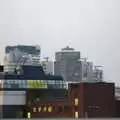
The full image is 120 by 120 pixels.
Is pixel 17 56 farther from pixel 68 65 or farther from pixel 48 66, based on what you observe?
pixel 68 65

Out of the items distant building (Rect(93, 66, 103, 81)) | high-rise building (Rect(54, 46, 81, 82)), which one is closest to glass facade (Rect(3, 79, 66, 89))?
high-rise building (Rect(54, 46, 81, 82))

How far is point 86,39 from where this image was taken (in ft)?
10.4

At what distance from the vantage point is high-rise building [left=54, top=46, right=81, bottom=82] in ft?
10.1

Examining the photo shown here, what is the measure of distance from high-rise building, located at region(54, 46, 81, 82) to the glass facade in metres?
0.08

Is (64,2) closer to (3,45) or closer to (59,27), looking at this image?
(59,27)

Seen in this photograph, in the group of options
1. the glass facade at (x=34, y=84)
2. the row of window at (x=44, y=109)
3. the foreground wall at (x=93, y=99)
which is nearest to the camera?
the glass facade at (x=34, y=84)

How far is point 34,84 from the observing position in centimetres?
296

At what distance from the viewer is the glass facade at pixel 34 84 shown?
113 inches

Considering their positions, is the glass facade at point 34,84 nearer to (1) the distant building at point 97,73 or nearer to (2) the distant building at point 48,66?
(2) the distant building at point 48,66

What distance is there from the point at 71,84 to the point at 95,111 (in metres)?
0.38

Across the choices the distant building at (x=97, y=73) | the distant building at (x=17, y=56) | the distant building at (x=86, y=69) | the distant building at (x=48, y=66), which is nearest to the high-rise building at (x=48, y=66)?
the distant building at (x=48, y=66)

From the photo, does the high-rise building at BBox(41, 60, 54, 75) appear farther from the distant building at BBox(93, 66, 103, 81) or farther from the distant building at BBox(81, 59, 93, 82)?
the distant building at BBox(93, 66, 103, 81)

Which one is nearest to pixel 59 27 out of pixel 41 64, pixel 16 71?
pixel 41 64

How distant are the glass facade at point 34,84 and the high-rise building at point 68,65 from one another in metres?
0.08
